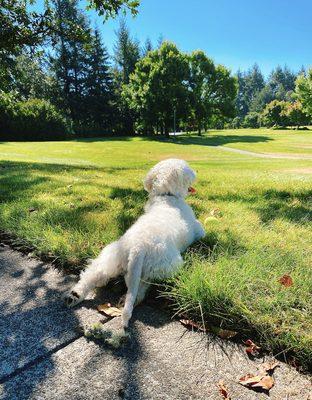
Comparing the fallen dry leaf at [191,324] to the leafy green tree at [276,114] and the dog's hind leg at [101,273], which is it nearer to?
the dog's hind leg at [101,273]

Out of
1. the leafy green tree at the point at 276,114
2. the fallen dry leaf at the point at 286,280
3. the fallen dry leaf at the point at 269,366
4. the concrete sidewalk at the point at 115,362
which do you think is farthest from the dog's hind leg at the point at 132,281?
the leafy green tree at the point at 276,114

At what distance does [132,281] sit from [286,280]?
1.20 metres

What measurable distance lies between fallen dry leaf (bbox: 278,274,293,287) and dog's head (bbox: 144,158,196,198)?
4.96ft

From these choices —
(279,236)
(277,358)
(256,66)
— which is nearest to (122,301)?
(277,358)

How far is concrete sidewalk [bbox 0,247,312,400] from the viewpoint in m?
1.87

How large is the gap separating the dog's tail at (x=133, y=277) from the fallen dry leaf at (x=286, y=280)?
43.1 inches

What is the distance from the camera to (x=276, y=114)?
75.1 m

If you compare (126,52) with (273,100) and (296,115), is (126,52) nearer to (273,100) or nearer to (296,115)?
(296,115)

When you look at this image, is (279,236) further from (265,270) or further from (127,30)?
(127,30)

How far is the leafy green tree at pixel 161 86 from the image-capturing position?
39312mm

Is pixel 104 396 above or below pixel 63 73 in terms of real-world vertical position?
below

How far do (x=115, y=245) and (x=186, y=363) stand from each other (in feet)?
3.68

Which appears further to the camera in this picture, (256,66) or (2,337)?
(256,66)

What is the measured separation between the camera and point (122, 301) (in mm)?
2740
